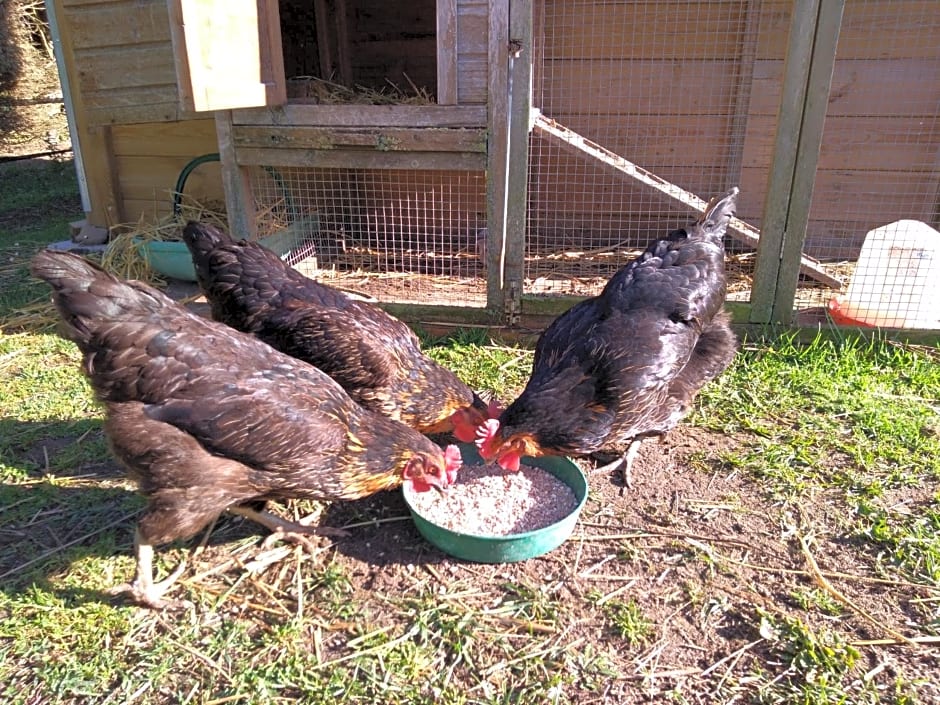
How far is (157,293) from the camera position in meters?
2.45

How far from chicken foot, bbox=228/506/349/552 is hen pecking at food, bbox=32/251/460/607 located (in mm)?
224

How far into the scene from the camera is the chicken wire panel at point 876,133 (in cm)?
492

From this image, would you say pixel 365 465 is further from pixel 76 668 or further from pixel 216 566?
pixel 76 668

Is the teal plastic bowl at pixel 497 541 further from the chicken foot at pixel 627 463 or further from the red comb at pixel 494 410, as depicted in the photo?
the red comb at pixel 494 410

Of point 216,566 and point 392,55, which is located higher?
point 392,55

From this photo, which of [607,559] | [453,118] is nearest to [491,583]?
[607,559]

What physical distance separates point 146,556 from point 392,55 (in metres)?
5.06

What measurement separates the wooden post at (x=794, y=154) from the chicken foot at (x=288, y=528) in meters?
2.82

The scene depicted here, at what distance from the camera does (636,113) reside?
535 cm

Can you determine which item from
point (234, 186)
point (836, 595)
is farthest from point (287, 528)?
point (234, 186)

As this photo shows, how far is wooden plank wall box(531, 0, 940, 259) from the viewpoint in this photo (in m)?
4.99

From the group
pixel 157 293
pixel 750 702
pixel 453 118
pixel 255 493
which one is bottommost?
pixel 750 702

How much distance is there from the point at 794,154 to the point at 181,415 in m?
3.39

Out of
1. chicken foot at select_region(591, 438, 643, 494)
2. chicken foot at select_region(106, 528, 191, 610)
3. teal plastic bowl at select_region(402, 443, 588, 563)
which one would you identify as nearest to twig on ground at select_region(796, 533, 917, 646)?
chicken foot at select_region(591, 438, 643, 494)
